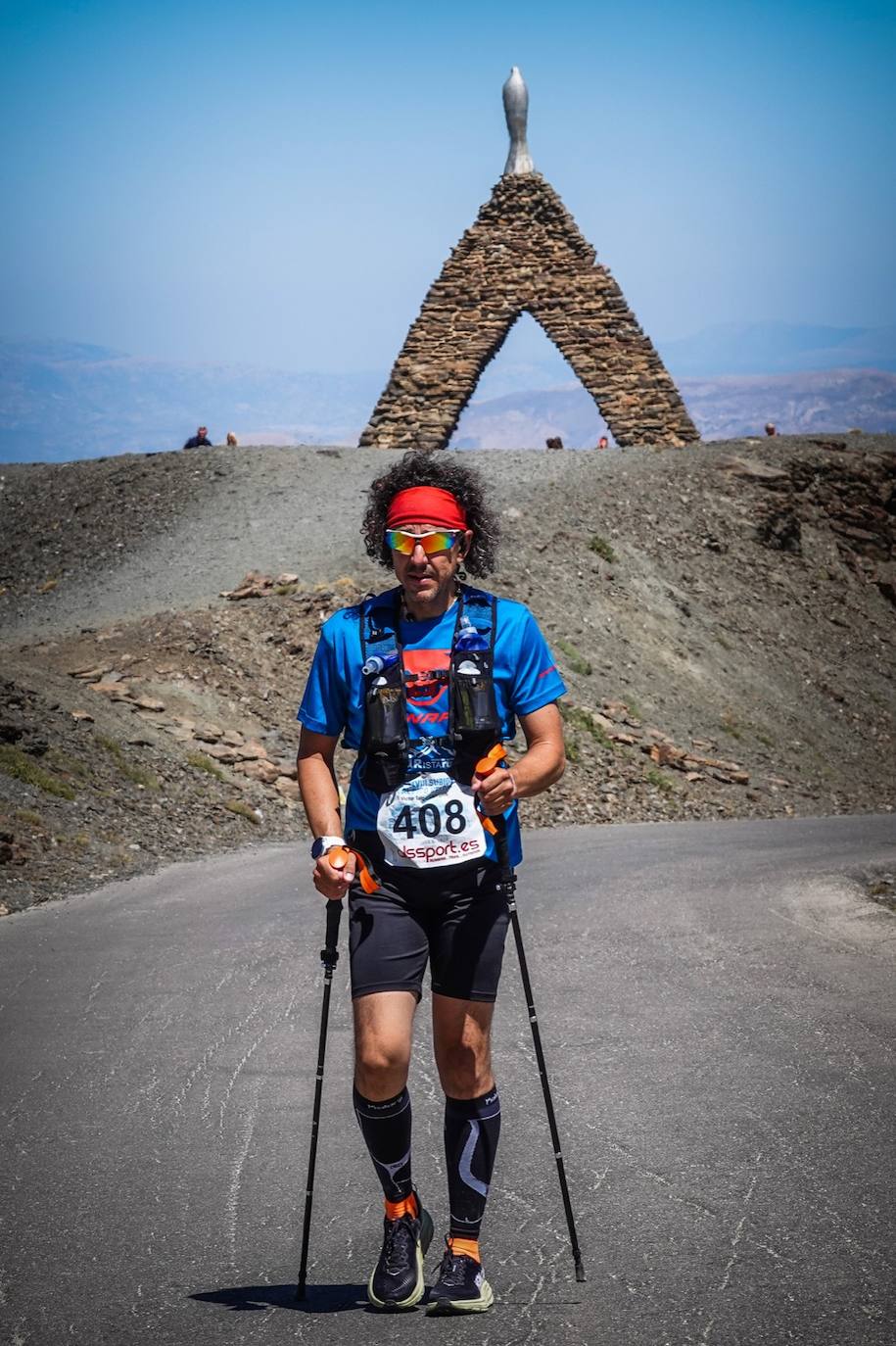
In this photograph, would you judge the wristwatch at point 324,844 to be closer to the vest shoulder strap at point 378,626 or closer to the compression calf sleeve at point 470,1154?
the vest shoulder strap at point 378,626

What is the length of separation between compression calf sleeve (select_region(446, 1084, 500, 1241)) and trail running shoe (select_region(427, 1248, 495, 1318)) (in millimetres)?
85

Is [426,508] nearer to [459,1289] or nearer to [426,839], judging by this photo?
[426,839]

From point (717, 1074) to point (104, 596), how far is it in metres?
20.6

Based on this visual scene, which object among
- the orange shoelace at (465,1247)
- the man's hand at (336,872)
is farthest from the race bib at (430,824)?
the orange shoelace at (465,1247)

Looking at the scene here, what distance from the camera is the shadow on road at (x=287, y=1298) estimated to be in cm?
437

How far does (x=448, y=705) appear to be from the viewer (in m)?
4.58

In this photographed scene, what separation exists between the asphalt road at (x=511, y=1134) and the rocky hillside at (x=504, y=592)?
4.07m

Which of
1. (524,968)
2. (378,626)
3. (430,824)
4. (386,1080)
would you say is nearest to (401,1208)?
(386,1080)

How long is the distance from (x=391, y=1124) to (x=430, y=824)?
89 centimetres

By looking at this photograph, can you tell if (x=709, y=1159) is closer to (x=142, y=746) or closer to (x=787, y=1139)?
(x=787, y=1139)

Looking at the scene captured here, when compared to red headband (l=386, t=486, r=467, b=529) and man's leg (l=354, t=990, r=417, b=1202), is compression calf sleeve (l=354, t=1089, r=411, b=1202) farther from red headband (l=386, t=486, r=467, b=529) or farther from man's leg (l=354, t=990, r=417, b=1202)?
red headband (l=386, t=486, r=467, b=529)

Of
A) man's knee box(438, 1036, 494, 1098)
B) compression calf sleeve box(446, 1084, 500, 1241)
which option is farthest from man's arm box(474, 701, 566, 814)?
compression calf sleeve box(446, 1084, 500, 1241)

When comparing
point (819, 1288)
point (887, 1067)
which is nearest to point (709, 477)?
point (887, 1067)

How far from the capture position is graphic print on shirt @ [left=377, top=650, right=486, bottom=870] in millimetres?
4469
